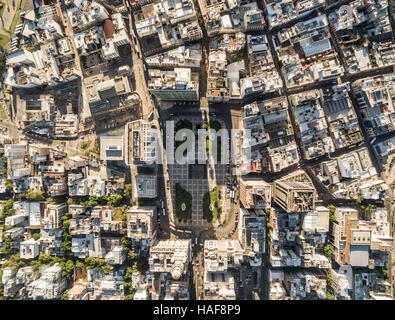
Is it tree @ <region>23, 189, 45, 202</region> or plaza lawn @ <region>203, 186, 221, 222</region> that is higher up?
tree @ <region>23, 189, 45, 202</region>

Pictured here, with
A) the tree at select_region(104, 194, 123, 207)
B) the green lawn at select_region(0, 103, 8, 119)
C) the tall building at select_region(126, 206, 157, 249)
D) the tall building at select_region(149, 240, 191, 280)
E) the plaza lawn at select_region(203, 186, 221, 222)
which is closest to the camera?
the tall building at select_region(149, 240, 191, 280)

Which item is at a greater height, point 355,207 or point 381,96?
point 381,96

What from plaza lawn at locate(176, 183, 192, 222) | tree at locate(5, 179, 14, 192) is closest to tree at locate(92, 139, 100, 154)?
plaza lawn at locate(176, 183, 192, 222)

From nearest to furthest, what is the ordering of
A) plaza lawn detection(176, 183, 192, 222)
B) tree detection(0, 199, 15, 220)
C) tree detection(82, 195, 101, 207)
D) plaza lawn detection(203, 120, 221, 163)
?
plaza lawn detection(203, 120, 221, 163) < tree detection(82, 195, 101, 207) < plaza lawn detection(176, 183, 192, 222) < tree detection(0, 199, 15, 220)

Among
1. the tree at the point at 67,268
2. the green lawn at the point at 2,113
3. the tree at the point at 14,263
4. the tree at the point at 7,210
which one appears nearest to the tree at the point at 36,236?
the tree at the point at 14,263

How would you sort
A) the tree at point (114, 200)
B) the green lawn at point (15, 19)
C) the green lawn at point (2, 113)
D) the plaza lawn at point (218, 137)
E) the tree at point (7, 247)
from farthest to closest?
the green lawn at point (2, 113) < the green lawn at point (15, 19) < the tree at point (7, 247) < the tree at point (114, 200) < the plaza lawn at point (218, 137)

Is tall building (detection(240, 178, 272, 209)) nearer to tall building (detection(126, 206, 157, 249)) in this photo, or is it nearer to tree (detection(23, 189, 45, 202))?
tall building (detection(126, 206, 157, 249))

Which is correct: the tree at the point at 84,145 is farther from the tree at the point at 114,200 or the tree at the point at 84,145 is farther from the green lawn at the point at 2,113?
the green lawn at the point at 2,113

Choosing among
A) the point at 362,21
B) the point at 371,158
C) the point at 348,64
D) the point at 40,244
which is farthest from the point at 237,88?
the point at 40,244

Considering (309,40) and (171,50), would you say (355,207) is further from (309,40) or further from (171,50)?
(171,50)
